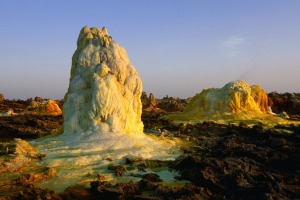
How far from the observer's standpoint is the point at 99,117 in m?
12.2

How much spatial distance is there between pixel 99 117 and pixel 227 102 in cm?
1365

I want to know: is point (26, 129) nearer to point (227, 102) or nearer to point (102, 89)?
point (102, 89)

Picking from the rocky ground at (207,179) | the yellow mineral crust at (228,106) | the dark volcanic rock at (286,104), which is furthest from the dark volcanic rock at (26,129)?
the dark volcanic rock at (286,104)

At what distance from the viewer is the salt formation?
416 inches

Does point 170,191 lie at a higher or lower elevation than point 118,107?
lower

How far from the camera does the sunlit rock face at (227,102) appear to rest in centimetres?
2433

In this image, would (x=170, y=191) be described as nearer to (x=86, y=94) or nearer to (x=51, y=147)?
(x=51, y=147)

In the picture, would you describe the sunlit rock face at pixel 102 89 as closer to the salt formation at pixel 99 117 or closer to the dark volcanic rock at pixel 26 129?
the salt formation at pixel 99 117

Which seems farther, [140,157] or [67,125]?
[67,125]

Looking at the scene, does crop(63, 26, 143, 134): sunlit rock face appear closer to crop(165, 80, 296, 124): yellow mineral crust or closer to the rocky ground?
the rocky ground

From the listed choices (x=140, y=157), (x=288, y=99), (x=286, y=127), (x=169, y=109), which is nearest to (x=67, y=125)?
(x=140, y=157)

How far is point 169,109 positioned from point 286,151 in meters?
26.3

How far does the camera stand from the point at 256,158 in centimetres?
1101

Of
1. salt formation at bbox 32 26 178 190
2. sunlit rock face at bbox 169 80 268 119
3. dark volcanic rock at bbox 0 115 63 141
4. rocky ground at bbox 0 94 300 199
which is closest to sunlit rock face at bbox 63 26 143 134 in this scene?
salt formation at bbox 32 26 178 190
